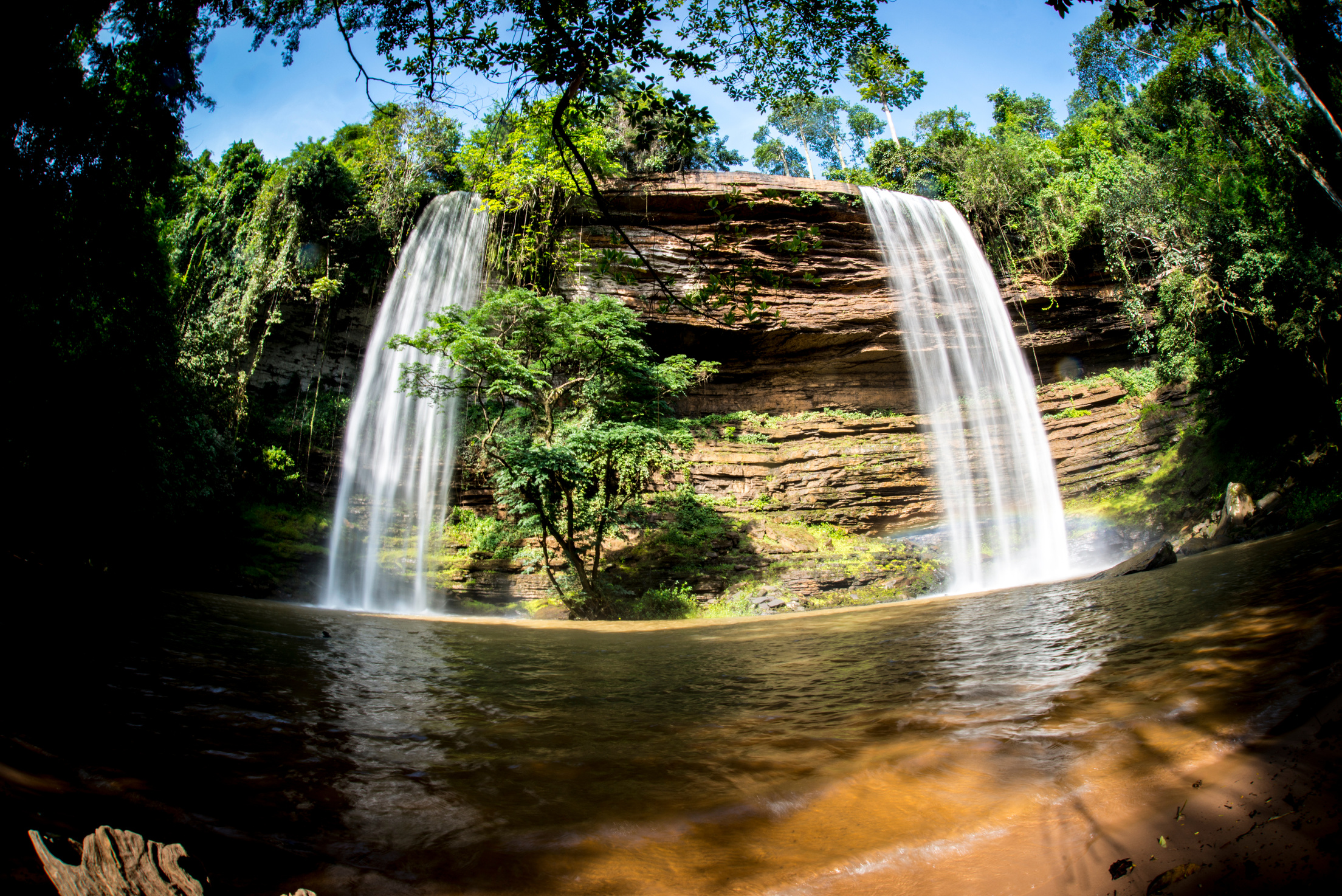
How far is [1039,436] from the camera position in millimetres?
17828

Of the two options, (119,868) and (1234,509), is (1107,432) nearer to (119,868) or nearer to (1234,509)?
(1234,509)

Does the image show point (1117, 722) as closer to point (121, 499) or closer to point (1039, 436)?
point (121, 499)

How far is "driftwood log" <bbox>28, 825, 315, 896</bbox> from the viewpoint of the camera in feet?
3.24

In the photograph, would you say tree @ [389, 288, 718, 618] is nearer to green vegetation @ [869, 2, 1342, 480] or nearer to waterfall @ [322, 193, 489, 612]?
waterfall @ [322, 193, 489, 612]

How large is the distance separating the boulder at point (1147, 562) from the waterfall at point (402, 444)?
13430mm

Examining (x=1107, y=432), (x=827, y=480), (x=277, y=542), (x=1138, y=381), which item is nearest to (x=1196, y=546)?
(x=1107, y=432)

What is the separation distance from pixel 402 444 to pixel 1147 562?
1665cm

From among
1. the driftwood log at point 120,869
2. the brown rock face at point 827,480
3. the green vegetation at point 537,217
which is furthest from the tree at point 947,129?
the driftwood log at point 120,869

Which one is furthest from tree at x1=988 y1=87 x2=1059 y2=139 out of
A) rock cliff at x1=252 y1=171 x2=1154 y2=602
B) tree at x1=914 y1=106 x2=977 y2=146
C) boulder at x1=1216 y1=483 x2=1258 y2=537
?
boulder at x1=1216 y1=483 x2=1258 y2=537

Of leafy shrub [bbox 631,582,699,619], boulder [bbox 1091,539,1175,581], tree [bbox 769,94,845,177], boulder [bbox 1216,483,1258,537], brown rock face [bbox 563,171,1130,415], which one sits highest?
tree [bbox 769,94,845,177]

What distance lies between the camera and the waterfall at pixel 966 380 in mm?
16938

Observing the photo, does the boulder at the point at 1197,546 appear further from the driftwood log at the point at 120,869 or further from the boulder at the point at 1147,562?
the driftwood log at the point at 120,869

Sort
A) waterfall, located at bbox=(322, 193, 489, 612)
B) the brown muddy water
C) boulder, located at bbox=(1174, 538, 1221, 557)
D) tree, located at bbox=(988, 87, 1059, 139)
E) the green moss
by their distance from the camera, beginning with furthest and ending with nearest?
1. tree, located at bbox=(988, 87, 1059, 139)
2. waterfall, located at bbox=(322, 193, 489, 612)
3. the green moss
4. boulder, located at bbox=(1174, 538, 1221, 557)
5. the brown muddy water

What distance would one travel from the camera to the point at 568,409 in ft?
48.4
